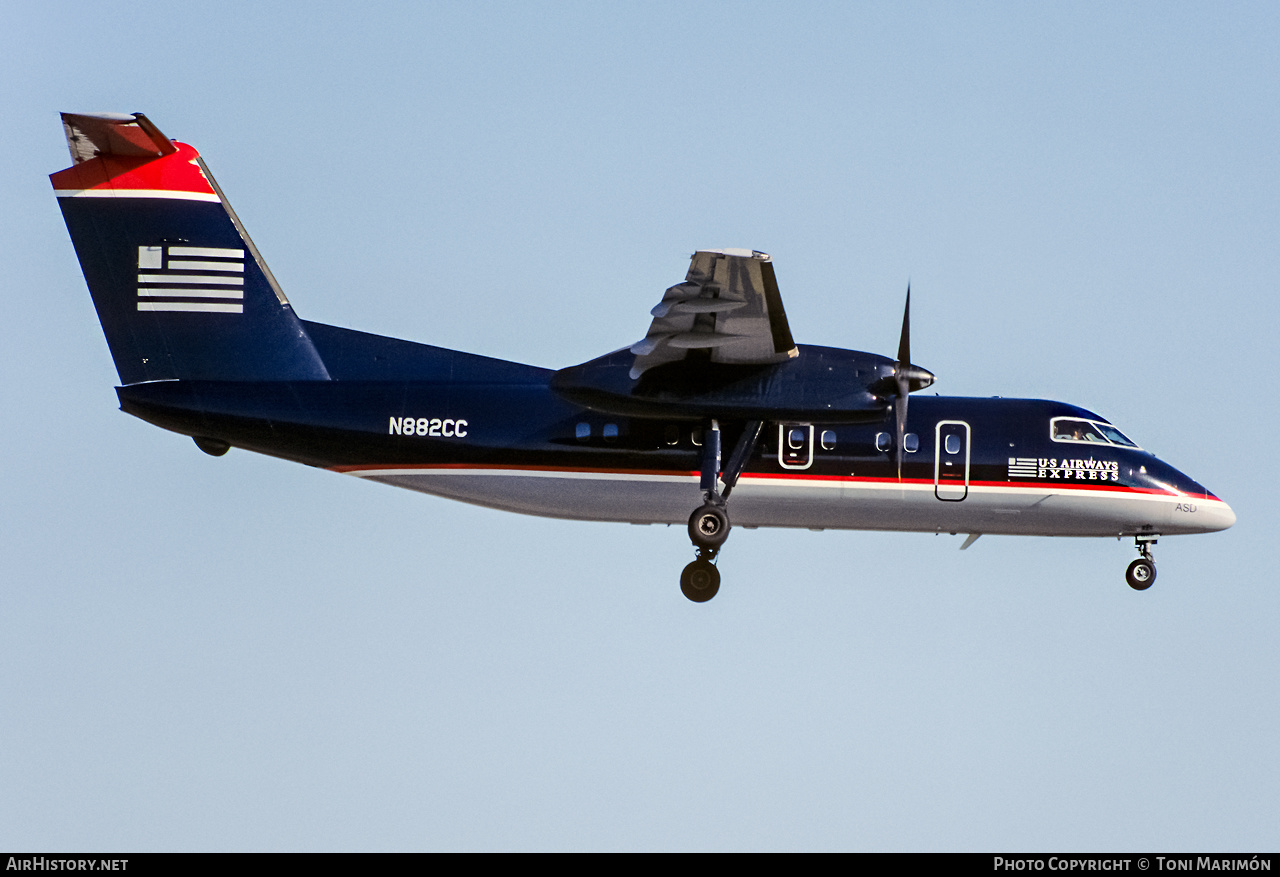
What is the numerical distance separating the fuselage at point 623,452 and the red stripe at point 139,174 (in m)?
2.59

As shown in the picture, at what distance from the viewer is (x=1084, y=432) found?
71.9ft

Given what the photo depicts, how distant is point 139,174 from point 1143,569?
1485 cm

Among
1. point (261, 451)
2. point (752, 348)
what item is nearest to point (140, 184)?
point (261, 451)

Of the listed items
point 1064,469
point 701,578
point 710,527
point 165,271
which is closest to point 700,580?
point 701,578

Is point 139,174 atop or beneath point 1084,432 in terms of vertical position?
atop

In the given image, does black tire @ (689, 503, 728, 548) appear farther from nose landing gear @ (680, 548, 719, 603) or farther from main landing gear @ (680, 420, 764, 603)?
nose landing gear @ (680, 548, 719, 603)

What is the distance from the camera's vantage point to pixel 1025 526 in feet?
72.0

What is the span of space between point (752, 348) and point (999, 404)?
448 cm

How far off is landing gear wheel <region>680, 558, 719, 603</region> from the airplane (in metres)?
0.03

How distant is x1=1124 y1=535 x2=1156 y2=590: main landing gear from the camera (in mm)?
22344

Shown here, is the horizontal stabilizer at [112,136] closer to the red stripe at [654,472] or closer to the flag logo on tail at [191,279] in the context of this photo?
the flag logo on tail at [191,279]

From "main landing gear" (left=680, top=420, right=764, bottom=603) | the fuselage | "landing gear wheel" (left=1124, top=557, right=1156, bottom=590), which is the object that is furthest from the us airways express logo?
"main landing gear" (left=680, top=420, right=764, bottom=603)

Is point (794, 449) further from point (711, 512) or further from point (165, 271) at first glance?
point (165, 271)
